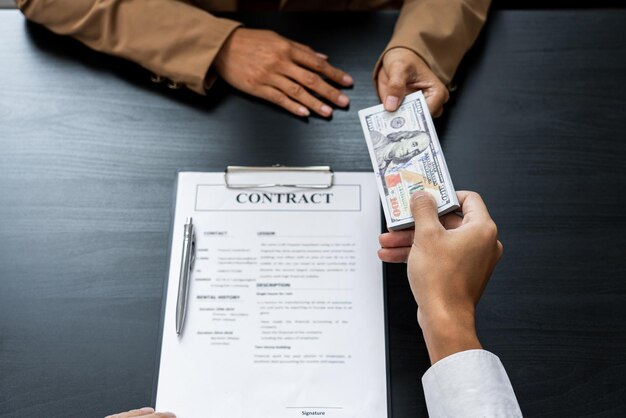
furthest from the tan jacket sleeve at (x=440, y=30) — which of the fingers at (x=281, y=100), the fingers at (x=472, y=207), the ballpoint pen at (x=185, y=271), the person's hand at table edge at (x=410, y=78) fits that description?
the ballpoint pen at (x=185, y=271)

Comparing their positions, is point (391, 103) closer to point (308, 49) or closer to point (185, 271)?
point (308, 49)

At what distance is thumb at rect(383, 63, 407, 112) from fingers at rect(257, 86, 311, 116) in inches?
5.1

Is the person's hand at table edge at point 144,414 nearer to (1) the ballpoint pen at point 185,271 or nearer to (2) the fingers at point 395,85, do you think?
(1) the ballpoint pen at point 185,271

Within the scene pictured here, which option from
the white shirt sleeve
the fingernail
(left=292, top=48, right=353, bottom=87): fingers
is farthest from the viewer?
(left=292, top=48, right=353, bottom=87): fingers

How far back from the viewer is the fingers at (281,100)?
0.93 metres

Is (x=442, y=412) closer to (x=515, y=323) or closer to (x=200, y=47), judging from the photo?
(x=515, y=323)

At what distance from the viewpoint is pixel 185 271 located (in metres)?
0.80

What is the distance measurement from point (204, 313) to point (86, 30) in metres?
0.51

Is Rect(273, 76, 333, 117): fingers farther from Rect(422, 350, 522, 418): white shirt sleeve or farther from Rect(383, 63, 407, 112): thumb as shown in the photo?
Rect(422, 350, 522, 418): white shirt sleeve

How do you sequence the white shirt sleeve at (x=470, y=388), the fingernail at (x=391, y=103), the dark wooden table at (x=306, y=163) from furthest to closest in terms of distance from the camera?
the fingernail at (x=391, y=103) < the dark wooden table at (x=306, y=163) < the white shirt sleeve at (x=470, y=388)

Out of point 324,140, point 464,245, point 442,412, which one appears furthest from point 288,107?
point 442,412

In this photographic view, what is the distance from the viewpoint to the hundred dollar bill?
30.6 inches

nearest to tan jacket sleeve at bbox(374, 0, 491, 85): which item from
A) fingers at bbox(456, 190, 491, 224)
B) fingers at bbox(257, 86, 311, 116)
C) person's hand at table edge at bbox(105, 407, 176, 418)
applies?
fingers at bbox(257, 86, 311, 116)

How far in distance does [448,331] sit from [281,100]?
441 millimetres
